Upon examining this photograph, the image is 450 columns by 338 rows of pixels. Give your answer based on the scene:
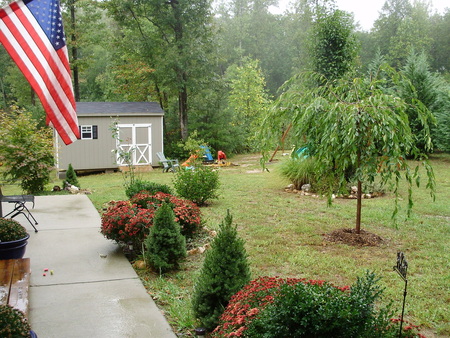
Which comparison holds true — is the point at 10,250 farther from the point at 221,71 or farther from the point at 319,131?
the point at 221,71

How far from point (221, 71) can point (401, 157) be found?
3644 centimetres

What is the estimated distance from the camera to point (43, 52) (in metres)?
3.97

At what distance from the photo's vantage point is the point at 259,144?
718 centimetres

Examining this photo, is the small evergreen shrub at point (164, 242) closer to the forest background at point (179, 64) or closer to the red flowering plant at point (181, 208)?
the red flowering plant at point (181, 208)

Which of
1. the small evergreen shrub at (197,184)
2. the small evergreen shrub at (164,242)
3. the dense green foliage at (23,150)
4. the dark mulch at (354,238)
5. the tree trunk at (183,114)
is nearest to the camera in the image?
the small evergreen shrub at (164,242)

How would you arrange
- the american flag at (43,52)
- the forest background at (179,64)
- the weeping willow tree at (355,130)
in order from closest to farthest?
1. the american flag at (43,52)
2. the weeping willow tree at (355,130)
3. the forest background at (179,64)

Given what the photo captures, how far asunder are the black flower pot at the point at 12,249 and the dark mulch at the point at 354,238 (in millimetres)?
4382

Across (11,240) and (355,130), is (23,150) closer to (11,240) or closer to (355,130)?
(11,240)

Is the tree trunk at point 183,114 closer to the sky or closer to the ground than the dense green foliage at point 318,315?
closer to the sky

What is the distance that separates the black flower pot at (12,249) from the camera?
4.83m

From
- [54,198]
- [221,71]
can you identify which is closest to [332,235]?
[54,198]

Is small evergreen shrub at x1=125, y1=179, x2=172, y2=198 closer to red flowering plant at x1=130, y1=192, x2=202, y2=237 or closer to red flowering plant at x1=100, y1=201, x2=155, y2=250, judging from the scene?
red flowering plant at x1=130, y1=192, x2=202, y2=237

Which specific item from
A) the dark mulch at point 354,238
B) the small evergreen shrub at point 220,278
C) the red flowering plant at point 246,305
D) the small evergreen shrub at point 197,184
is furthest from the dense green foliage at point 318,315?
the small evergreen shrub at point 197,184

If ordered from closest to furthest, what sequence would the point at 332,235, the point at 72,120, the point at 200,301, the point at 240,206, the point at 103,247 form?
the point at 200,301 → the point at 72,120 → the point at 103,247 → the point at 332,235 → the point at 240,206
